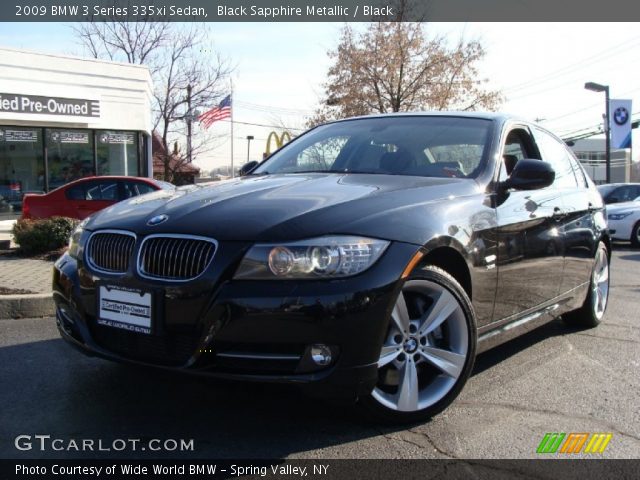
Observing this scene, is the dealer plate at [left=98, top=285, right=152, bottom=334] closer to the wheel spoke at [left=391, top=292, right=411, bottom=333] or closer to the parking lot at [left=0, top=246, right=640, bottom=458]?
the parking lot at [left=0, top=246, right=640, bottom=458]

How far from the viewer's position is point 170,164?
27891mm

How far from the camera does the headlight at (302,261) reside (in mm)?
2654

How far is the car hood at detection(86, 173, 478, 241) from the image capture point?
2.78 m

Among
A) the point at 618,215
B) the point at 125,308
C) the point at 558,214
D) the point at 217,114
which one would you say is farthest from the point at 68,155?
the point at 125,308

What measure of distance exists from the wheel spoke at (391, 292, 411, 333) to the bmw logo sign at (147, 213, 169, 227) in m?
1.17

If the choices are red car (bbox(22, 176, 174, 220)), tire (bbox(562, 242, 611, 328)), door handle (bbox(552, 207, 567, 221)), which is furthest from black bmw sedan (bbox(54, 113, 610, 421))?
red car (bbox(22, 176, 174, 220))

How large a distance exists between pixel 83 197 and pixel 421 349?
10695 mm

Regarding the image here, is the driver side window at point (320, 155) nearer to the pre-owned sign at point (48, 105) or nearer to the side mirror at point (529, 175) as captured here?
the side mirror at point (529, 175)

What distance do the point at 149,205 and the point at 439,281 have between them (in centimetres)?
157

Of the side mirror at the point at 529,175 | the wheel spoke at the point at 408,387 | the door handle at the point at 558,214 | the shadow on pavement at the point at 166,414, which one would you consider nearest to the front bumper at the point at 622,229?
the door handle at the point at 558,214

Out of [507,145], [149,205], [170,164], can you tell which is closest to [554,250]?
[507,145]

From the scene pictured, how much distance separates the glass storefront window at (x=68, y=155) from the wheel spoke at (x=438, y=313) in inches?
704

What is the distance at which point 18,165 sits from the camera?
59.3 ft

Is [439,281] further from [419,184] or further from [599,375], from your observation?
[599,375]
